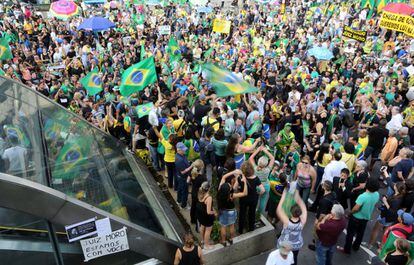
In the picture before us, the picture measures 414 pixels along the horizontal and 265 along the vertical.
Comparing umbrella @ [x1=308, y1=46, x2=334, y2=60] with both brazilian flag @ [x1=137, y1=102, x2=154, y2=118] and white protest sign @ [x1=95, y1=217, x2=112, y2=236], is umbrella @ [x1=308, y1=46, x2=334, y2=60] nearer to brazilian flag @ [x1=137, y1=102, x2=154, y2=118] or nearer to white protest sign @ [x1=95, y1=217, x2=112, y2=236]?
brazilian flag @ [x1=137, y1=102, x2=154, y2=118]

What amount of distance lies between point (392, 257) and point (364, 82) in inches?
326

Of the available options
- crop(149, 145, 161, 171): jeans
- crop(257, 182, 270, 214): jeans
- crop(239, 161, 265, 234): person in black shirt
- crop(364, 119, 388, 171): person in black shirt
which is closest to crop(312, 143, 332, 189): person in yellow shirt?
crop(257, 182, 270, 214): jeans

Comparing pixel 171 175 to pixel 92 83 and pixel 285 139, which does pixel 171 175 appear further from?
pixel 92 83

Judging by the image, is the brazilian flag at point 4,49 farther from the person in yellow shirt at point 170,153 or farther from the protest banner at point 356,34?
the protest banner at point 356,34

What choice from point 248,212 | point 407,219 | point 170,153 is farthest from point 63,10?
point 407,219

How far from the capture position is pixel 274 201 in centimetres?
678

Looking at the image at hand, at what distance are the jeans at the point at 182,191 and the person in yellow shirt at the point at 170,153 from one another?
514mm

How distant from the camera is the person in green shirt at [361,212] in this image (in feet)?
19.7

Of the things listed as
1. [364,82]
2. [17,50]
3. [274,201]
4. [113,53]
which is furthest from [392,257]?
[17,50]

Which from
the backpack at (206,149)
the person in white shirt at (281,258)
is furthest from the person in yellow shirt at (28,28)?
Result: the person in white shirt at (281,258)

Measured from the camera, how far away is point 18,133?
5.46 m

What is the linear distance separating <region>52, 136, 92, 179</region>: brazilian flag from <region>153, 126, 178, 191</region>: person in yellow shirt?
1577 mm

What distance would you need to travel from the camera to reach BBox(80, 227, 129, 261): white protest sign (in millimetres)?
4933

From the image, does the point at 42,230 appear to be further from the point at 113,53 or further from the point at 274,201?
the point at 113,53
